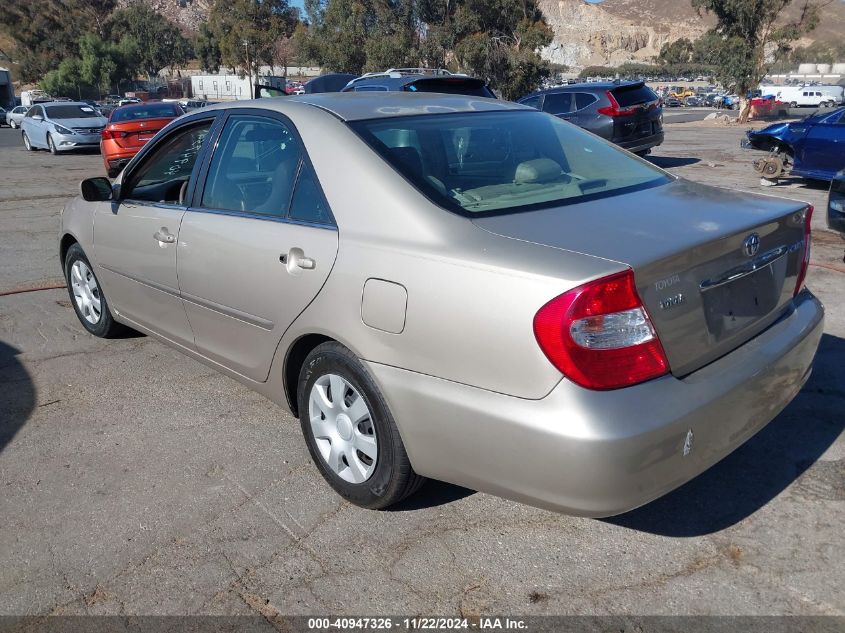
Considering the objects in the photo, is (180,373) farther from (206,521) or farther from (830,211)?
(830,211)

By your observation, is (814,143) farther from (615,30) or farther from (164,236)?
(615,30)

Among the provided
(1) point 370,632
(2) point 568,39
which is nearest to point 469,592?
(1) point 370,632

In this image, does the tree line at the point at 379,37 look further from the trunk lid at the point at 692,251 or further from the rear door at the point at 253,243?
the rear door at the point at 253,243

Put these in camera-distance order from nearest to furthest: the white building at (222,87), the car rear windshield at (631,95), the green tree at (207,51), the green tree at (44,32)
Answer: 1. the car rear windshield at (631,95)
2. the white building at (222,87)
3. the green tree at (44,32)
4. the green tree at (207,51)

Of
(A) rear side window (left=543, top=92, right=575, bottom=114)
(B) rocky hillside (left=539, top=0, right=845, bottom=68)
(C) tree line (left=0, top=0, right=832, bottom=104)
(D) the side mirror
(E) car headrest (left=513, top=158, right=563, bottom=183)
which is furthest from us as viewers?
(B) rocky hillside (left=539, top=0, right=845, bottom=68)

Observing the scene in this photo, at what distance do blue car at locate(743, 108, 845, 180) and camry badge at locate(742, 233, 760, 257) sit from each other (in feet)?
28.6

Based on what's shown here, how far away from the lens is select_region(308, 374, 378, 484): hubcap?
118 inches

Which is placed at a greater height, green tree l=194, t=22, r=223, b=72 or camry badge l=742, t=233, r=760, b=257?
green tree l=194, t=22, r=223, b=72

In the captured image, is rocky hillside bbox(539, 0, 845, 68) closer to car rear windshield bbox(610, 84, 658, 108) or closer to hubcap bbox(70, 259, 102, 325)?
car rear windshield bbox(610, 84, 658, 108)

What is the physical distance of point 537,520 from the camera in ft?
10.1

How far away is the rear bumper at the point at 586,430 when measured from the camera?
234 cm

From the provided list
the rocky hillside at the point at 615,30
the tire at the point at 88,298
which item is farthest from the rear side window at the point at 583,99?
the rocky hillside at the point at 615,30

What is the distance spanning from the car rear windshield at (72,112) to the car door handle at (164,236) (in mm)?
22494

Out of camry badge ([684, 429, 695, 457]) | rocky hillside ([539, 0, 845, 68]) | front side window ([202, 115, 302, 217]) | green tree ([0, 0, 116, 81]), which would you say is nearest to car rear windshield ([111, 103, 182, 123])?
front side window ([202, 115, 302, 217])
